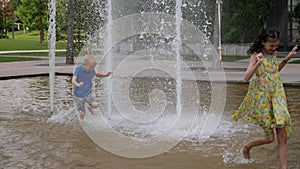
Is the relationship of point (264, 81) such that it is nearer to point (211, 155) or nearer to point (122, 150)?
point (211, 155)

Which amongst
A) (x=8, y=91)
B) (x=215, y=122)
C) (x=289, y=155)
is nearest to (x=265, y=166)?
(x=289, y=155)

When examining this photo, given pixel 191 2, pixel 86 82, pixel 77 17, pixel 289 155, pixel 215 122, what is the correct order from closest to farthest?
pixel 289 155
pixel 86 82
pixel 215 122
pixel 77 17
pixel 191 2

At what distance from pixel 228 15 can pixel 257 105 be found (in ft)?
89.8

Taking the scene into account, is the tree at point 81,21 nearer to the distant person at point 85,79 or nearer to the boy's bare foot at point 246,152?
the distant person at point 85,79

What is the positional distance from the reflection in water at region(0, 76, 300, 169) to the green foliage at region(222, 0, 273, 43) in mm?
19659

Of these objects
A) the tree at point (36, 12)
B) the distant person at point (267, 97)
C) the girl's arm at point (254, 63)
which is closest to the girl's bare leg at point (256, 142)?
the distant person at point (267, 97)

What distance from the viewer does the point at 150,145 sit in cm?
604

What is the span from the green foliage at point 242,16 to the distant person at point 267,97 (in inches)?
960

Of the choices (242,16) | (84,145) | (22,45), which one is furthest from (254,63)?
(22,45)

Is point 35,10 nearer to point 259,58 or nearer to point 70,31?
point 70,31

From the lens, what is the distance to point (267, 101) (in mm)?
4746

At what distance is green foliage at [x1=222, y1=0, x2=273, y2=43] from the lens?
94.8 ft

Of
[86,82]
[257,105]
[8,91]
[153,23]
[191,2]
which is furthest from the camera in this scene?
[153,23]

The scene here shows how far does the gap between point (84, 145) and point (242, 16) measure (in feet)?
82.4
